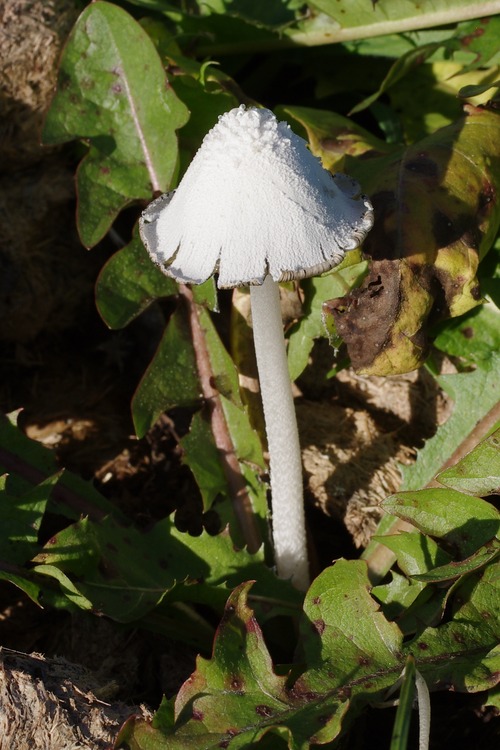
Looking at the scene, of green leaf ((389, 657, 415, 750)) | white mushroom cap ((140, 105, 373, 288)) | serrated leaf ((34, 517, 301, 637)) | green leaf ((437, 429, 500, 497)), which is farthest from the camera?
serrated leaf ((34, 517, 301, 637))

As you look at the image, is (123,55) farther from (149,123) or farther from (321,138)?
(321,138)

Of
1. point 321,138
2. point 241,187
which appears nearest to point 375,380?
point 321,138

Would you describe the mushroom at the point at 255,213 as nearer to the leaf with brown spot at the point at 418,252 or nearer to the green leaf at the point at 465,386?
the leaf with brown spot at the point at 418,252

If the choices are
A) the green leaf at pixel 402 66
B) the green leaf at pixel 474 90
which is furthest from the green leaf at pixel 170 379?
the green leaf at pixel 474 90

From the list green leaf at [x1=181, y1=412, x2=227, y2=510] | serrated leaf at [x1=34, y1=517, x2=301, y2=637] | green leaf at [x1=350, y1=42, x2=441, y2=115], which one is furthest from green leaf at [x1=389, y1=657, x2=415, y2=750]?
green leaf at [x1=350, y1=42, x2=441, y2=115]

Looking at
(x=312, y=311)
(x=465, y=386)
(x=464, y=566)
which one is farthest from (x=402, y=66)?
(x=464, y=566)

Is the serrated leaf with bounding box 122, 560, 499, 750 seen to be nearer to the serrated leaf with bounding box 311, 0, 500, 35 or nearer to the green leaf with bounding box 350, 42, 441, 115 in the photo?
the green leaf with bounding box 350, 42, 441, 115

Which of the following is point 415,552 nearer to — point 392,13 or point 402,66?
point 402,66
